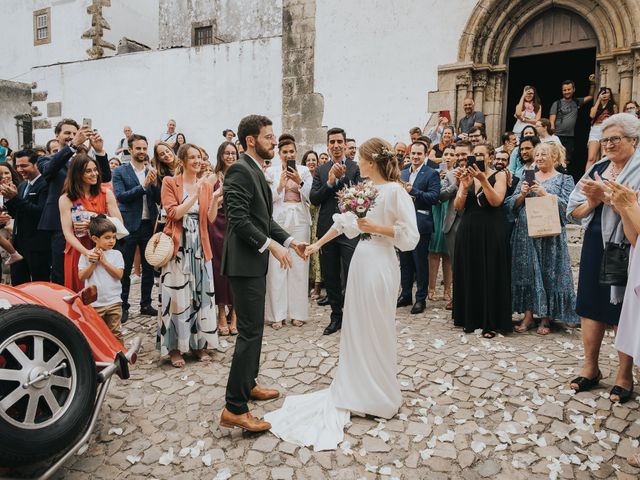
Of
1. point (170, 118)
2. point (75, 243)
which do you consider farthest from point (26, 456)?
point (170, 118)

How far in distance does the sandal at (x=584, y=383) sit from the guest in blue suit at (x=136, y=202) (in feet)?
16.1

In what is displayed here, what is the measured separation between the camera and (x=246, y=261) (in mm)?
3445

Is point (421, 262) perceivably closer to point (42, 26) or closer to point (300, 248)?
point (300, 248)

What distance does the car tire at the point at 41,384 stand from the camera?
8.42ft

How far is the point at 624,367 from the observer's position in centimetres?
392

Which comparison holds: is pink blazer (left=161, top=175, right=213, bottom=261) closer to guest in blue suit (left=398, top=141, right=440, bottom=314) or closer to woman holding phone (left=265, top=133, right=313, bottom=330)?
woman holding phone (left=265, top=133, right=313, bottom=330)

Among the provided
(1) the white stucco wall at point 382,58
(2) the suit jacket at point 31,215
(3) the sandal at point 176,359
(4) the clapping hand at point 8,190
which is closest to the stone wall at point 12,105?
(1) the white stucco wall at point 382,58

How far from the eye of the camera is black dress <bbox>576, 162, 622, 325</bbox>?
3967mm

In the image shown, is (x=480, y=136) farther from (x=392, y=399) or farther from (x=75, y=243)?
(x=75, y=243)

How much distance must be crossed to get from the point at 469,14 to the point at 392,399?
8345 mm

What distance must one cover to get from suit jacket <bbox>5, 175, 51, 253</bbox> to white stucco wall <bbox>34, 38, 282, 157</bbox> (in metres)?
6.99

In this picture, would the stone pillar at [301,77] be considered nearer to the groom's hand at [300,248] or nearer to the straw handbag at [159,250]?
the straw handbag at [159,250]

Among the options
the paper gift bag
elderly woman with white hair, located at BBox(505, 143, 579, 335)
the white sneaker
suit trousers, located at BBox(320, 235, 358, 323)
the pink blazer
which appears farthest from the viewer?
the white sneaker

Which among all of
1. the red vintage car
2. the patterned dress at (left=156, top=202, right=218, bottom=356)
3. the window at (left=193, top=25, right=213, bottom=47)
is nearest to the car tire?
the red vintage car
